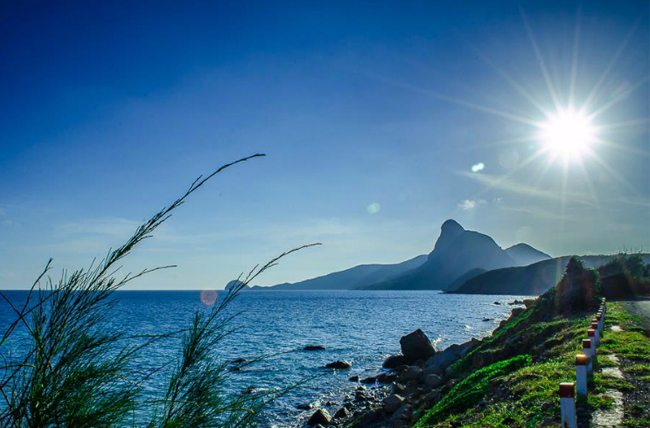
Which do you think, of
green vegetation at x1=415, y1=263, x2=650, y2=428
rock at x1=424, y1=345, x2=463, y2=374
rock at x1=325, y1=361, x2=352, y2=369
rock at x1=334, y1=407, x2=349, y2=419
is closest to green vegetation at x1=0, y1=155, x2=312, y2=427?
green vegetation at x1=415, y1=263, x2=650, y2=428

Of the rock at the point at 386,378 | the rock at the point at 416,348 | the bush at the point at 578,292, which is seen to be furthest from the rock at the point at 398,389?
the bush at the point at 578,292

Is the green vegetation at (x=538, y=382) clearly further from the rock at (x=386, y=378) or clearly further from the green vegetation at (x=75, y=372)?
the rock at (x=386, y=378)

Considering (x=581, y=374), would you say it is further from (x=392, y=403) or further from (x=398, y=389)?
(x=398, y=389)

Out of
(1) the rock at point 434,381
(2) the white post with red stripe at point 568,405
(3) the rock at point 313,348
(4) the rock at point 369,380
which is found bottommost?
(3) the rock at point 313,348

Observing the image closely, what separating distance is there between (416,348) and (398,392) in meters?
9.90

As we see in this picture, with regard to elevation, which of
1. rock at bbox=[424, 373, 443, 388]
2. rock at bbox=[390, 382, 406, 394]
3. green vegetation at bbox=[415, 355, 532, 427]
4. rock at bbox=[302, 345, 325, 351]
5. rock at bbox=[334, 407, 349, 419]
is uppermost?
green vegetation at bbox=[415, 355, 532, 427]

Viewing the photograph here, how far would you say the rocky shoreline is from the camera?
658 inches

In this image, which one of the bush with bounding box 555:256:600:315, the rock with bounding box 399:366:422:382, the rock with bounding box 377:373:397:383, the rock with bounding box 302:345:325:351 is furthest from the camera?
the rock with bounding box 302:345:325:351

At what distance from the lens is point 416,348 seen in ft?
105

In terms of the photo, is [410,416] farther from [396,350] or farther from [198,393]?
[396,350]

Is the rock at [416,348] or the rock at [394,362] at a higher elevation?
the rock at [416,348]

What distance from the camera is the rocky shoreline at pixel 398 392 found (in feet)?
54.9

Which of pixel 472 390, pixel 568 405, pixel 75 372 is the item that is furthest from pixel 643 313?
pixel 75 372

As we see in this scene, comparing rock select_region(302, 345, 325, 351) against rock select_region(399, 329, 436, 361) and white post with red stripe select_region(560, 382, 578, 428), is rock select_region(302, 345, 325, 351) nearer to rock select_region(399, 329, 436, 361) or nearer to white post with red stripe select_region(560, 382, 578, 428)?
rock select_region(399, 329, 436, 361)
